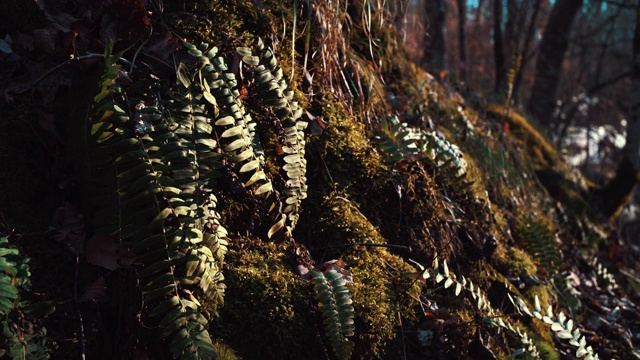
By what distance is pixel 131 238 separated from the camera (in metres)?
2.19

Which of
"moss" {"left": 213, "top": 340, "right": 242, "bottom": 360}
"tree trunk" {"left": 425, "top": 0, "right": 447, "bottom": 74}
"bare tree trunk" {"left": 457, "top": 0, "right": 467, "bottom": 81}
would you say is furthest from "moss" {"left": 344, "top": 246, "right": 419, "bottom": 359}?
"bare tree trunk" {"left": 457, "top": 0, "right": 467, "bottom": 81}

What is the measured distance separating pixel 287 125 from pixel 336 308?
92 centimetres

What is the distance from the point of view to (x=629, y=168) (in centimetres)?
686

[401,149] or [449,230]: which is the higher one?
[401,149]

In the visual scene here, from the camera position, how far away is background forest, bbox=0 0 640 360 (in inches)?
84.0

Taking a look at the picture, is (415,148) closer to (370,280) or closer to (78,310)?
(370,280)

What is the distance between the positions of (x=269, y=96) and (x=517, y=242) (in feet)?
7.51

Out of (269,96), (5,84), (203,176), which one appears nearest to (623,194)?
(269,96)

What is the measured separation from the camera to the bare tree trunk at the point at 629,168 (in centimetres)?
668

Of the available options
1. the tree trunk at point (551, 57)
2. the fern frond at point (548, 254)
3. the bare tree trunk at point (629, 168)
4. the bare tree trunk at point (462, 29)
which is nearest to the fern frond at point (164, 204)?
the fern frond at point (548, 254)

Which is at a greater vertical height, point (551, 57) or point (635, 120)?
point (551, 57)

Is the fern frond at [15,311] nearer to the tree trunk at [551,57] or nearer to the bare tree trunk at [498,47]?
the bare tree trunk at [498,47]

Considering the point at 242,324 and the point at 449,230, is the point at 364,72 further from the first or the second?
the point at 242,324

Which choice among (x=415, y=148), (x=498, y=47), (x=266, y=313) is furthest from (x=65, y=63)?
(x=498, y=47)
